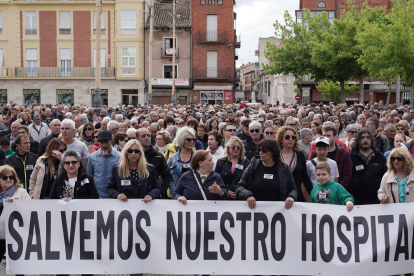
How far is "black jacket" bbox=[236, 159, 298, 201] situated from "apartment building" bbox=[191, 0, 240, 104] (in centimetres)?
4656

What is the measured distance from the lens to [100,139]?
7512 mm

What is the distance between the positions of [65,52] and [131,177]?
45.1 m

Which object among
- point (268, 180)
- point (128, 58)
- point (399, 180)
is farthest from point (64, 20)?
point (399, 180)

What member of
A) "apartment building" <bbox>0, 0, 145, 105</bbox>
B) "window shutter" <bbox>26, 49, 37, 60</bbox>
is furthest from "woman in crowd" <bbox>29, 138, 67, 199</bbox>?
"window shutter" <bbox>26, 49, 37, 60</bbox>

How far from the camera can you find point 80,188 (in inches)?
260

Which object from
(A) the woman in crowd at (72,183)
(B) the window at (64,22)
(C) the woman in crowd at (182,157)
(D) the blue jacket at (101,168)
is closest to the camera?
(A) the woman in crowd at (72,183)

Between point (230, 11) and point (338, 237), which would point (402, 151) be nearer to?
point (338, 237)

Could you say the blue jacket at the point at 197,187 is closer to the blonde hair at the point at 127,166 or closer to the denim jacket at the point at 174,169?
the blonde hair at the point at 127,166

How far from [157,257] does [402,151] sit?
131 inches

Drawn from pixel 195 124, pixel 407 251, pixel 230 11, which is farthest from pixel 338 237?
pixel 230 11

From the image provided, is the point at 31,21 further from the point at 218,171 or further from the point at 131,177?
the point at 131,177

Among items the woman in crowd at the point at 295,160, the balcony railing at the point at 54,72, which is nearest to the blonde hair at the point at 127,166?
the woman in crowd at the point at 295,160

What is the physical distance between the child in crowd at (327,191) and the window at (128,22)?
44206mm

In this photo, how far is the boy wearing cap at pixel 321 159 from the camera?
728cm
